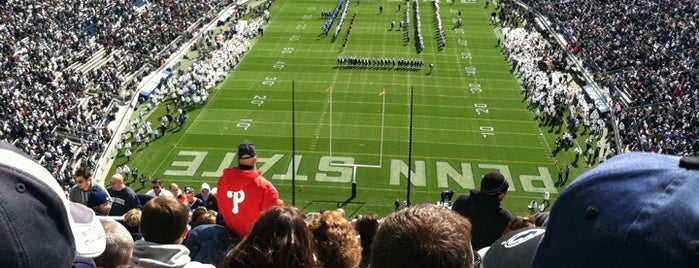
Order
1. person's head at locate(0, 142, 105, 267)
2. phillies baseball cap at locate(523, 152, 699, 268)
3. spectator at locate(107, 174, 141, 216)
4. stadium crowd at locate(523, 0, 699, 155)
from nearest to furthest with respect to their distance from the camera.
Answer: phillies baseball cap at locate(523, 152, 699, 268) < person's head at locate(0, 142, 105, 267) < spectator at locate(107, 174, 141, 216) < stadium crowd at locate(523, 0, 699, 155)

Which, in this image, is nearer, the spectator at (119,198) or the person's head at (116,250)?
the person's head at (116,250)

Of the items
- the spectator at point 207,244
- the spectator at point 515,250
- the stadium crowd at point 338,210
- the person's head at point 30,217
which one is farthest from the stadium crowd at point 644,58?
the person's head at point 30,217

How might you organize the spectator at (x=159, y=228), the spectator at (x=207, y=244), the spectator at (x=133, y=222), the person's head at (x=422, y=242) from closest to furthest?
the person's head at (x=422, y=242)
the spectator at (x=159, y=228)
the spectator at (x=207, y=244)
the spectator at (x=133, y=222)

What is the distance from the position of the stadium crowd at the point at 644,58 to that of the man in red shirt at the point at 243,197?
76.7 ft

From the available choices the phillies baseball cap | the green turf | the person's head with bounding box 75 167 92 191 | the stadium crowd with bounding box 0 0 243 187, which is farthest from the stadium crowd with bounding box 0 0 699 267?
the green turf

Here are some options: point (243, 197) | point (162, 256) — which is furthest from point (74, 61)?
point (162, 256)

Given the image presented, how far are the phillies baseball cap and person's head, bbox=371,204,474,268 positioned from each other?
22.9 inches

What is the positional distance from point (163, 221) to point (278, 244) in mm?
1441

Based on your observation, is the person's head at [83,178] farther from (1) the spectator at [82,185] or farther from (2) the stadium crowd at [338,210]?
(2) the stadium crowd at [338,210]

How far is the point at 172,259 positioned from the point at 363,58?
3674 centimetres

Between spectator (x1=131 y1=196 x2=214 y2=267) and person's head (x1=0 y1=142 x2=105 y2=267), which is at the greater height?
person's head (x1=0 y1=142 x2=105 y2=267)

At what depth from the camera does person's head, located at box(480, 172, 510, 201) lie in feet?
17.9

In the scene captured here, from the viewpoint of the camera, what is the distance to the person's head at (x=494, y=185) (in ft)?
17.9

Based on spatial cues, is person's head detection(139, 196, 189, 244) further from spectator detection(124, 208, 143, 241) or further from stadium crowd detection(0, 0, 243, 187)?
stadium crowd detection(0, 0, 243, 187)
